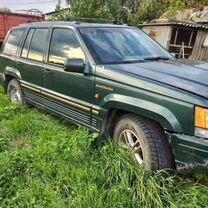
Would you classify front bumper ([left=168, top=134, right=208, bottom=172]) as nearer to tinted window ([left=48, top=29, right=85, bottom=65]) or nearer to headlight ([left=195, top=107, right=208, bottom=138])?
headlight ([left=195, top=107, right=208, bottom=138])

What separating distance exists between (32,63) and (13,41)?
1.16 m

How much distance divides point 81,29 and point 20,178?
7.08ft

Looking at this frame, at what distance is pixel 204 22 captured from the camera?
17.1 metres

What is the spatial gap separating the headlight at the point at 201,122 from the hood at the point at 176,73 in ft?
0.48

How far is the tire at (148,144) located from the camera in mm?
3197

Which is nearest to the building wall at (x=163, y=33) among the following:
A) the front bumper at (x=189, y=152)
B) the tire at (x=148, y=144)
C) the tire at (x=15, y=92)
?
the tire at (x=15, y=92)

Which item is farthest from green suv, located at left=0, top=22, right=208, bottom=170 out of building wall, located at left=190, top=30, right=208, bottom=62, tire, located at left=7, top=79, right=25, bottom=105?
building wall, located at left=190, top=30, right=208, bottom=62

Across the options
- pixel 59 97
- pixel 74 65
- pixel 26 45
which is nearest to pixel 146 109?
pixel 74 65

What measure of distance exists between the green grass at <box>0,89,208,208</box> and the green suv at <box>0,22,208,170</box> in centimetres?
20

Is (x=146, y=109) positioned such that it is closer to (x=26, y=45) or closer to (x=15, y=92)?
(x=26, y=45)

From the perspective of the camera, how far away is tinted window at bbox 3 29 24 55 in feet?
19.6

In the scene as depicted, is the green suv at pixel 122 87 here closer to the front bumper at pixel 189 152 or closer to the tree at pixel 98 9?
the front bumper at pixel 189 152

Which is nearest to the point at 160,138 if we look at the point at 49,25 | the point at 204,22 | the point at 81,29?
the point at 81,29

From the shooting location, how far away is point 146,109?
10.4 ft
